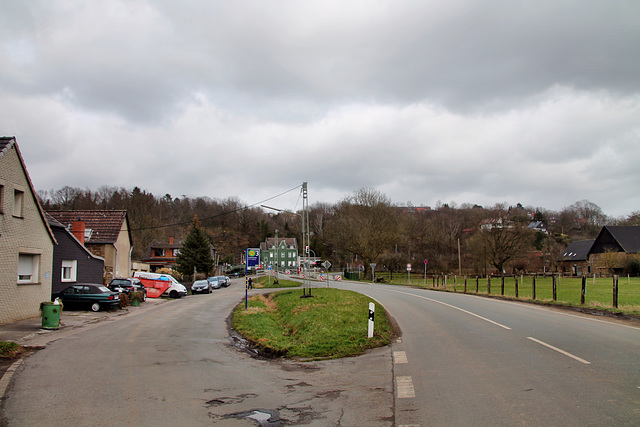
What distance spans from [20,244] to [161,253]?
2823 inches

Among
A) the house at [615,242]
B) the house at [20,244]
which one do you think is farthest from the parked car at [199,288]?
the house at [615,242]

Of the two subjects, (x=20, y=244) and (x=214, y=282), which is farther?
(x=214, y=282)

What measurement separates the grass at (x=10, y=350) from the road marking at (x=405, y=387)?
940cm

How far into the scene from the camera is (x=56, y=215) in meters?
38.6

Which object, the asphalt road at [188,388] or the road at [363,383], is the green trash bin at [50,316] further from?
the asphalt road at [188,388]

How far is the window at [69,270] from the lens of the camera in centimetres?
2705

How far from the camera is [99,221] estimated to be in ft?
132

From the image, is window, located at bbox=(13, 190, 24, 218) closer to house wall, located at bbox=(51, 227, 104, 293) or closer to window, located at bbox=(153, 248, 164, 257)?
house wall, located at bbox=(51, 227, 104, 293)

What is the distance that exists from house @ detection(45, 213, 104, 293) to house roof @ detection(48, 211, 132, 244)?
9131 millimetres

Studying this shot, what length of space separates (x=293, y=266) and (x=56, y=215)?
109 m

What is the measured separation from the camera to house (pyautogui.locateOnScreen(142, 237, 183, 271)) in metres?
86.5

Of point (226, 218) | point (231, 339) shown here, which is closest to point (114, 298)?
point (231, 339)

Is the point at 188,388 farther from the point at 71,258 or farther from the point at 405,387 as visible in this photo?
the point at 71,258

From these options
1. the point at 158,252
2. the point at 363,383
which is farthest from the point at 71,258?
the point at 158,252
